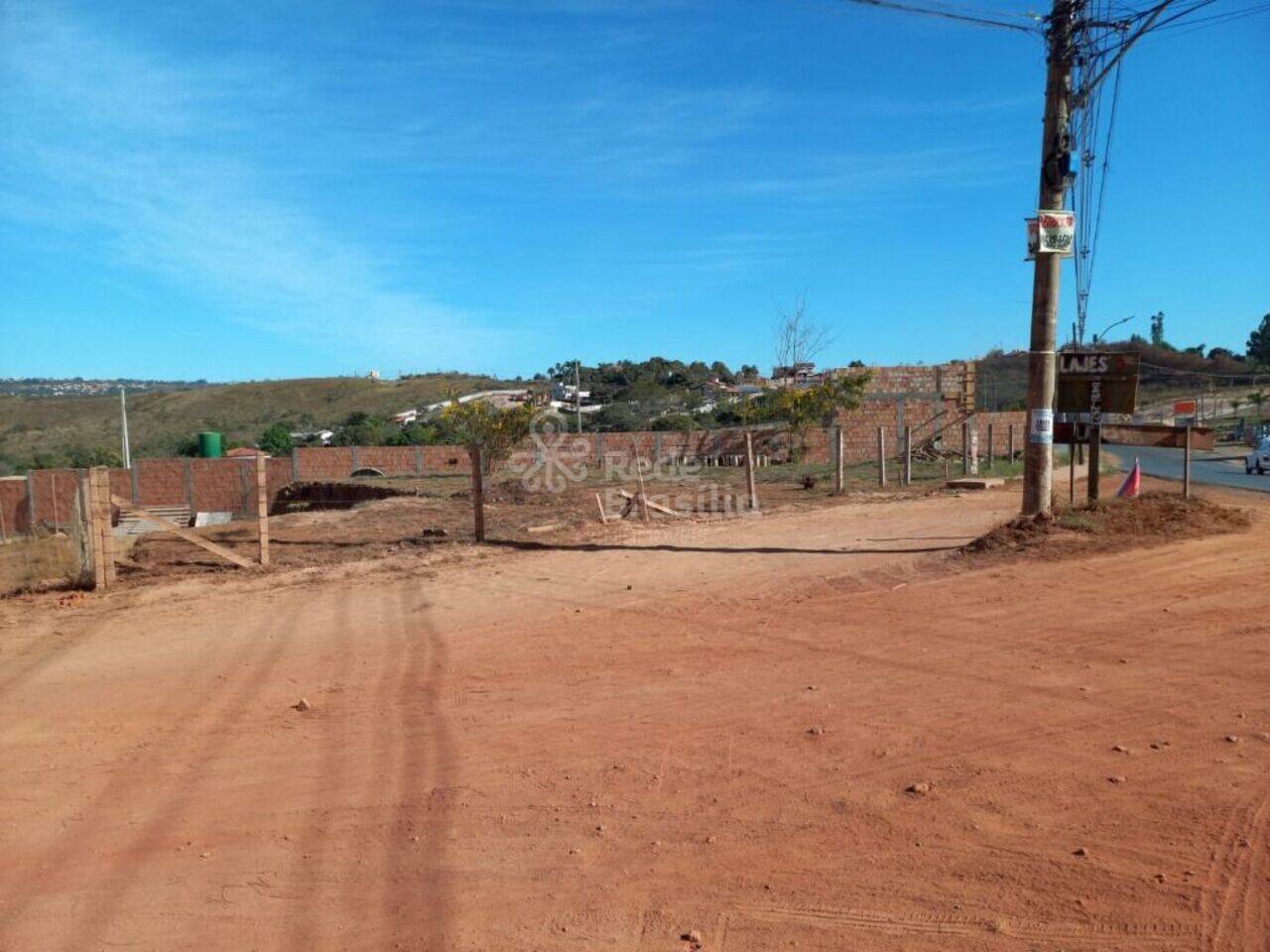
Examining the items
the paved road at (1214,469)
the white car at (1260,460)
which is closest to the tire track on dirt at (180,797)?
the paved road at (1214,469)

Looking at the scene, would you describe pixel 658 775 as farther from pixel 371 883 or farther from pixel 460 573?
pixel 460 573

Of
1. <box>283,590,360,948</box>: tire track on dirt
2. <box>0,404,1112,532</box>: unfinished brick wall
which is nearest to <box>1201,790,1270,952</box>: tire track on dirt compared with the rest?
<box>283,590,360,948</box>: tire track on dirt

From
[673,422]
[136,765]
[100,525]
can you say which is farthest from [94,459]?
→ [136,765]

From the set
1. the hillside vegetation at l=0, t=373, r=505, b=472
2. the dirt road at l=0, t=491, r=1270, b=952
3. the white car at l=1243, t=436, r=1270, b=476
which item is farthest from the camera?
the hillside vegetation at l=0, t=373, r=505, b=472

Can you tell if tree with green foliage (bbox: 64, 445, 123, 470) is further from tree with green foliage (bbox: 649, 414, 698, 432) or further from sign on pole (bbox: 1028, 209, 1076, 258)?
sign on pole (bbox: 1028, 209, 1076, 258)

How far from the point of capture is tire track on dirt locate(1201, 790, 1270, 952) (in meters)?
3.75

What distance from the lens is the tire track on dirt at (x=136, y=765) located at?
175 inches

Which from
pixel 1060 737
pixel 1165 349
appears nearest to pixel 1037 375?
pixel 1060 737

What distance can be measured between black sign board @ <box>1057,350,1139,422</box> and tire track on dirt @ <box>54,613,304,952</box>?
34.9 feet

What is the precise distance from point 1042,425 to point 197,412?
78.5m

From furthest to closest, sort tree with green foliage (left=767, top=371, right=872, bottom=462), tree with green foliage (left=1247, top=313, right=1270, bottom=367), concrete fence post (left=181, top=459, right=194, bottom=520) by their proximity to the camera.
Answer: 1. tree with green foliage (left=1247, top=313, right=1270, bottom=367)
2. tree with green foliage (left=767, top=371, right=872, bottom=462)
3. concrete fence post (left=181, top=459, right=194, bottom=520)

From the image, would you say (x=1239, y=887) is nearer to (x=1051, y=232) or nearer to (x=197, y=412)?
(x=1051, y=232)

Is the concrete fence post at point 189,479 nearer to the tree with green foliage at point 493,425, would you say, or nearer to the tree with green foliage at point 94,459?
the tree with green foliage at point 493,425

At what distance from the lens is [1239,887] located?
4.06 metres
